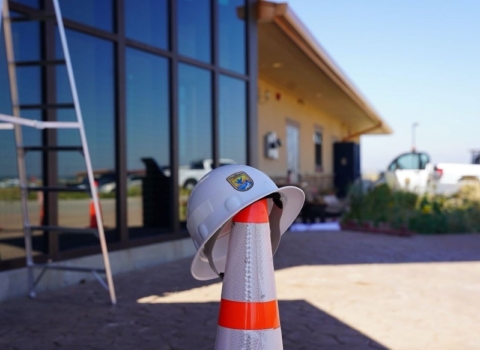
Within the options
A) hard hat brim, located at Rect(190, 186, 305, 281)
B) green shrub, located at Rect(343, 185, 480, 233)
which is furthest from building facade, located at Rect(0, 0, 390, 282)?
green shrub, located at Rect(343, 185, 480, 233)

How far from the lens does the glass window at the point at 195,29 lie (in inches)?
357

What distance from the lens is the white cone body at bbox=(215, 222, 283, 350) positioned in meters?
2.82

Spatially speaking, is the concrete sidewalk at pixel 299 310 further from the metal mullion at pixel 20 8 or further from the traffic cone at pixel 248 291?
the metal mullion at pixel 20 8

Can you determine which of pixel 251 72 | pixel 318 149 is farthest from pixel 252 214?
pixel 318 149

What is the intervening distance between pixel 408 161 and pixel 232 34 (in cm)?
1365

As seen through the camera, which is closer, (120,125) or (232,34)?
(120,125)

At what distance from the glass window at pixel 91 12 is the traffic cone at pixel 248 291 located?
472 cm

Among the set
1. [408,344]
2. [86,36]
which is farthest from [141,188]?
[408,344]

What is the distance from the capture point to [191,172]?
9.32 metres

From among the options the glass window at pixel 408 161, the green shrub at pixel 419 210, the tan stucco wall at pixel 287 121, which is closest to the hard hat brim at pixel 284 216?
the green shrub at pixel 419 210

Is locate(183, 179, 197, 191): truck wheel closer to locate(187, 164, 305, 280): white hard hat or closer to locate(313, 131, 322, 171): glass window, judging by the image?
locate(187, 164, 305, 280): white hard hat

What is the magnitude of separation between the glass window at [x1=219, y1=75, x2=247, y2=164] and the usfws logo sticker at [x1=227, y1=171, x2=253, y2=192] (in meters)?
7.32

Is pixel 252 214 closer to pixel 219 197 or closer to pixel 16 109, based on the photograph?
pixel 219 197

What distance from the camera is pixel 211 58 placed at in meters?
9.75
